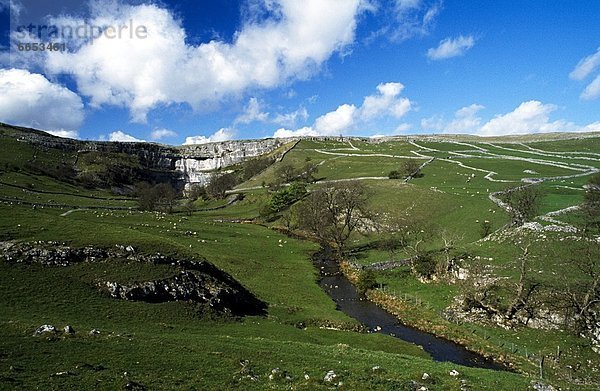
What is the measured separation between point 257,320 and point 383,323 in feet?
53.3

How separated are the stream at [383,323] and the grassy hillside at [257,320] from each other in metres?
1.49

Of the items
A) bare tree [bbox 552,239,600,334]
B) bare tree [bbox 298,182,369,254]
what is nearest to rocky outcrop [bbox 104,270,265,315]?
bare tree [bbox 552,239,600,334]

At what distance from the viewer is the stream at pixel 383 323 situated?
120 feet

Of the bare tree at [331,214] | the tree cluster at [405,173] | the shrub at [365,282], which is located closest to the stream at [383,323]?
the shrub at [365,282]

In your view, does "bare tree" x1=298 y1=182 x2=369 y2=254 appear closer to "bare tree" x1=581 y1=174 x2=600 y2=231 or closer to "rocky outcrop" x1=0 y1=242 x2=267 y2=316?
"bare tree" x1=581 y1=174 x2=600 y2=231

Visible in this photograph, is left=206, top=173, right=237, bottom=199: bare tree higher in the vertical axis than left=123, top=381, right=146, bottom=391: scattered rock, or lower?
higher

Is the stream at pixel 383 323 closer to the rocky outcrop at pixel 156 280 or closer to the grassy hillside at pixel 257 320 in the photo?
the grassy hillside at pixel 257 320

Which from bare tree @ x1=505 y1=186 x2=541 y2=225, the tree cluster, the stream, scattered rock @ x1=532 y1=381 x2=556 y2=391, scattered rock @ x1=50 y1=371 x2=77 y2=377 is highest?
the tree cluster

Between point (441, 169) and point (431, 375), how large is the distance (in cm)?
11805

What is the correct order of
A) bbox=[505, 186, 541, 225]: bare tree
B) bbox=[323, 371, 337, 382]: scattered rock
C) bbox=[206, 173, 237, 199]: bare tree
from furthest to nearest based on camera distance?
1. bbox=[206, 173, 237, 199]: bare tree
2. bbox=[505, 186, 541, 225]: bare tree
3. bbox=[323, 371, 337, 382]: scattered rock

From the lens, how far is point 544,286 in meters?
42.8

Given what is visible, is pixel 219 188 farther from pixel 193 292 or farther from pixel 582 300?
pixel 582 300

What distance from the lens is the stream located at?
36.5 m

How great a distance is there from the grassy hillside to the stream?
1.49 meters
